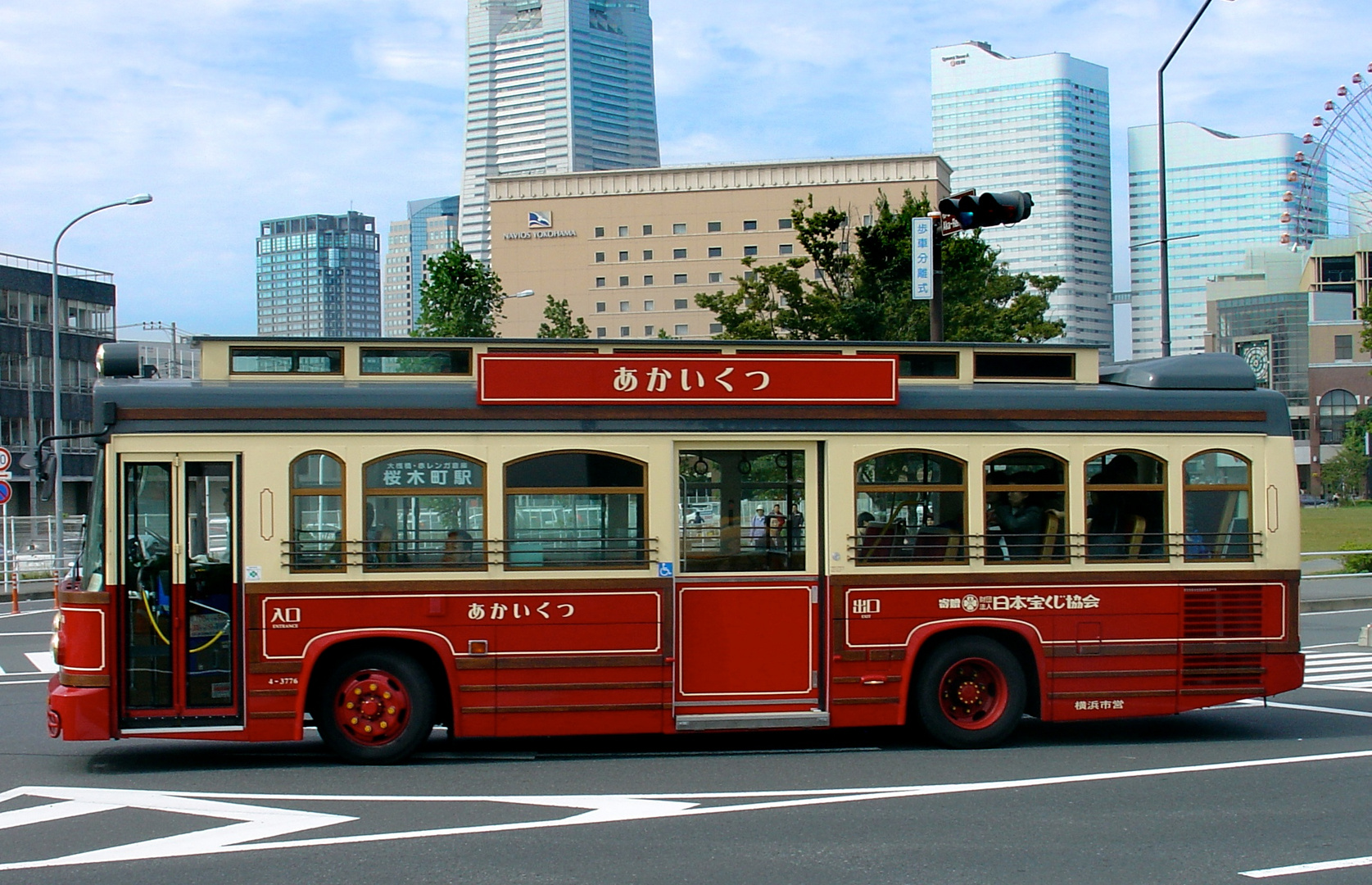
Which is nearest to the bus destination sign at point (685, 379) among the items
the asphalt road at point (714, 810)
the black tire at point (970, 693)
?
the black tire at point (970, 693)

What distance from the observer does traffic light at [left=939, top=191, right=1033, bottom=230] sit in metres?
14.7

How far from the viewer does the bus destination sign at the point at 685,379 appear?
33.7 ft

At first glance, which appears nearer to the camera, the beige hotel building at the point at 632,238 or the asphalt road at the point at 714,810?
the asphalt road at the point at 714,810

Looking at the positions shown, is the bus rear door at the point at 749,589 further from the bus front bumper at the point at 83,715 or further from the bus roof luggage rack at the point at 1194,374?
the bus front bumper at the point at 83,715

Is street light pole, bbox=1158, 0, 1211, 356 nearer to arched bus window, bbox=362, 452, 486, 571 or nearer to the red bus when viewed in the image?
the red bus

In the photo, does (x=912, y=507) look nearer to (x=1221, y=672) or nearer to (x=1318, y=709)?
(x=1221, y=672)

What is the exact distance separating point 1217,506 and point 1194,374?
3.58 feet

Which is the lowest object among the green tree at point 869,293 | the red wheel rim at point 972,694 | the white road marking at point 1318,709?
the white road marking at point 1318,709

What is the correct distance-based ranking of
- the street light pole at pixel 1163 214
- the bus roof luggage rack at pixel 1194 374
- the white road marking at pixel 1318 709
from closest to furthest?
the bus roof luggage rack at pixel 1194 374 < the white road marking at pixel 1318 709 < the street light pole at pixel 1163 214

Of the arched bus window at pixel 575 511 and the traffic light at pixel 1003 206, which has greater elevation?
the traffic light at pixel 1003 206

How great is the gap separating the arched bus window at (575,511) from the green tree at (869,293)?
652 inches

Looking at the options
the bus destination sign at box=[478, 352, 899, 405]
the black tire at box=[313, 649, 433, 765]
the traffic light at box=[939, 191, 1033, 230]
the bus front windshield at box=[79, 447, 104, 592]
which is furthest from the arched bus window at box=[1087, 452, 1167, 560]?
the bus front windshield at box=[79, 447, 104, 592]

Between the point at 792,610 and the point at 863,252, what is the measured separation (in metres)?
17.7

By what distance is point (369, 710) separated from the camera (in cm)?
997
